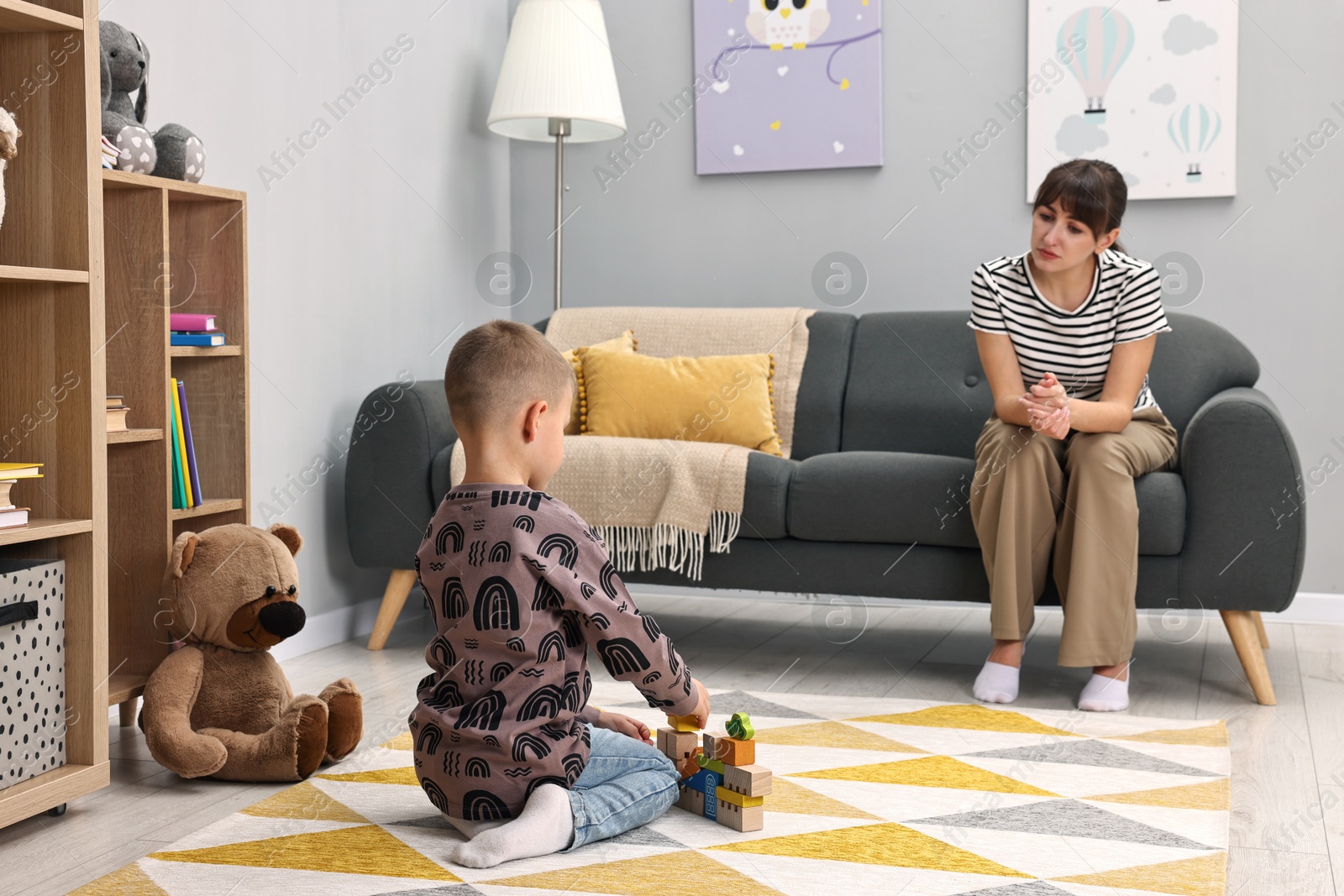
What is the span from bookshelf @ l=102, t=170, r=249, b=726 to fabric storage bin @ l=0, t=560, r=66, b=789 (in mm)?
215

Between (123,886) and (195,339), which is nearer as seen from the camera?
(123,886)

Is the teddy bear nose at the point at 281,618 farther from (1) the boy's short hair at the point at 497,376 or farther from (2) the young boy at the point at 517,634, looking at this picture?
(1) the boy's short hair at the point at 497,376

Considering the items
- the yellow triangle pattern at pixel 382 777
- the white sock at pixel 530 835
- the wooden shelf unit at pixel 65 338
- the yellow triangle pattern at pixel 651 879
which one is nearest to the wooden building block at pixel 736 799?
the yellow triangle pattern at pixel 651 879

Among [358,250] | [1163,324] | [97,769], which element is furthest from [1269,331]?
[97,769]

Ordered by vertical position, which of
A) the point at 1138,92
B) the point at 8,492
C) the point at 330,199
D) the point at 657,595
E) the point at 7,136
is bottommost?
the point at 657,595

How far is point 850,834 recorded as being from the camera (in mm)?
1554

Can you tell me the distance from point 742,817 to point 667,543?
41.6 inches

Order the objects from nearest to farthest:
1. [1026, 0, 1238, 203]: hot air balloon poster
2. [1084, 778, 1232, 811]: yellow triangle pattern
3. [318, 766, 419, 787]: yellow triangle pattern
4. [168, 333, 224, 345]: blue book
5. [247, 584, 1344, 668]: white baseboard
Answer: [1084, 778, 1232, 811]: yellow triangle pattern
[318, 766, 419, 787]: yellow triangle pattern
[168, 333, 224, 345]: blue book
[247, 584, 1344, 668]: white baseboard
[1026, 0, 1238, 203]: hot air balloon poster

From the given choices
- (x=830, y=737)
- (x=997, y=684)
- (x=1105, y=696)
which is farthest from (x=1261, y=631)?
(x=830, y=737)

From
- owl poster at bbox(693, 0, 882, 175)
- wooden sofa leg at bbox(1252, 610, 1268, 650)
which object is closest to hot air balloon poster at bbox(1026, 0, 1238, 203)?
owl poster at bbox(693, 0, 882, 175)

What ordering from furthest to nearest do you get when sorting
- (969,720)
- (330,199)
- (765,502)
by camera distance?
1. (330,199)
2. (765,502)
3. (969,720)

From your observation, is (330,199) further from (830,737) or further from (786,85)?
(830,737)

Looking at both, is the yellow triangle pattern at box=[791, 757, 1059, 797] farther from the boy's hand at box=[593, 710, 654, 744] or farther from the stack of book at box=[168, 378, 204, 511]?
the stack of book at box=[168, 378, 204, 511]

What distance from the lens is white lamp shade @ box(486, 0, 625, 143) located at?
325cm
